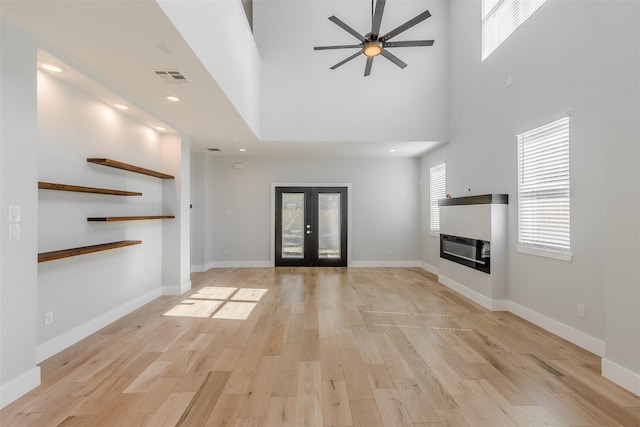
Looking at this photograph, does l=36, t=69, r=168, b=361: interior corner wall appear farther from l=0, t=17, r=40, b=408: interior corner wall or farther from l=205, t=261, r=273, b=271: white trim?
l=205, t=261, r=273, b=271: white trim

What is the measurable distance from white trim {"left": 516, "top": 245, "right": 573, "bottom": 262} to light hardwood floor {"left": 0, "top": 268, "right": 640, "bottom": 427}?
2.80 ft

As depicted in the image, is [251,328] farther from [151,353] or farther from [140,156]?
[140,156]

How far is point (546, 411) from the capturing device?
2.05 m

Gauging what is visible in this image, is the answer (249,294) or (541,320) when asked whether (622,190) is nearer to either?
(541,320)

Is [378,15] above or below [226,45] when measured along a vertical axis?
above

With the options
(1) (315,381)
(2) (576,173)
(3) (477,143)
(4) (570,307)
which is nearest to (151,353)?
(1) (315,381)

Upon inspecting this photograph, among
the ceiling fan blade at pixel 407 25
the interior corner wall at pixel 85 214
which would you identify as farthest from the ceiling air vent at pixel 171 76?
the ceiling fan blade at pixel 407 25

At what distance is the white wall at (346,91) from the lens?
5.98 metres

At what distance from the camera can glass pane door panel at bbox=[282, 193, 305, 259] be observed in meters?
7.58

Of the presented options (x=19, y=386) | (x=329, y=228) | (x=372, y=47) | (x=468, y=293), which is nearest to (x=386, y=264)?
(x=329, y=228)

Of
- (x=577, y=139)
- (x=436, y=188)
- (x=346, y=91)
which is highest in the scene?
(x=346, y=91)

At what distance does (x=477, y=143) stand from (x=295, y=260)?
15.3 ft

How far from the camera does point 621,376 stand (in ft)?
7.61

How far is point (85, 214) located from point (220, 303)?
2.10 metres
